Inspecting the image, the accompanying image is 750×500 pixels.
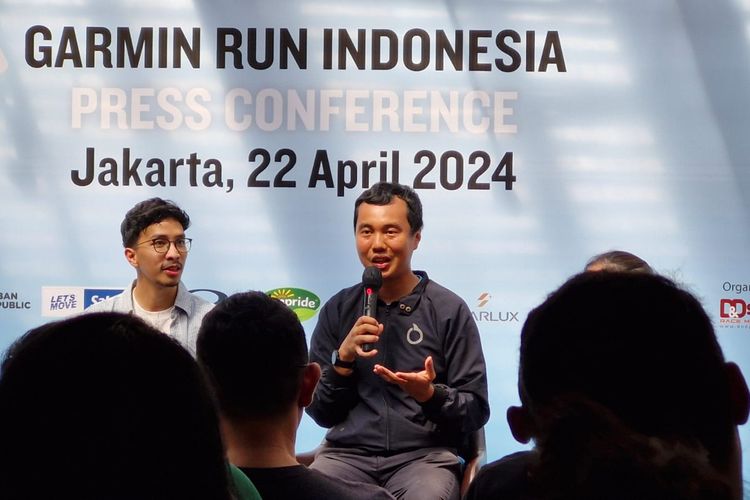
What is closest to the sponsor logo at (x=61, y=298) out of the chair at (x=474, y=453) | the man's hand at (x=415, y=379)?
the chair at (x=474, y=453)

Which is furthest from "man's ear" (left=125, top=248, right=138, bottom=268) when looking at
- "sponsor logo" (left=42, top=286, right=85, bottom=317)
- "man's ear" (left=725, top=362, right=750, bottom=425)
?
"man's ear" (left=725, top=362, right=750, bottom=425)

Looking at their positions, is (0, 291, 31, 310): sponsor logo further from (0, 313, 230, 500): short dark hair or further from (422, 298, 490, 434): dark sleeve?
(0, 313, 230, 500): short dark hair

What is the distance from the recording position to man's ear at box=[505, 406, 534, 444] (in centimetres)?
99

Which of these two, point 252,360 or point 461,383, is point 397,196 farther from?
point 252,360

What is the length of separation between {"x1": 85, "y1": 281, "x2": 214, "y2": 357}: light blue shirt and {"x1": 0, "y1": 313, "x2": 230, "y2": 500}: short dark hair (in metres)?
2.49

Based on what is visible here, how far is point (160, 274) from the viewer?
3.32m

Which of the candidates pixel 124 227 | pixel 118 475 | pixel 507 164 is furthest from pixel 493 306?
pixel 118 475

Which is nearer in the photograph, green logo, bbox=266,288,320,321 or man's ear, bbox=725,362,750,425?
man's ear, bbox=725,362,750,425

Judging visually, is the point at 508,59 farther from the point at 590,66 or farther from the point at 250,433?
the point at 250,433

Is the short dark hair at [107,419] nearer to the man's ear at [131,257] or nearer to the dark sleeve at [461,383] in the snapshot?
the dark sleeve at [461,383]

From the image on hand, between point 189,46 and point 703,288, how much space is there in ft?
7.43

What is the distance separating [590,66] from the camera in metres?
3.63

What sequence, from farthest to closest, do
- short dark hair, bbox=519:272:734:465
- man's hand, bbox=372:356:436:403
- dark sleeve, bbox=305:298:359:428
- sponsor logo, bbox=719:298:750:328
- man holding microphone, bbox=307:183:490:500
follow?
sponsor logo, bbox=719:298:750:328, dark sleeve, bbox=305:298:359:428, man holding microphone, bbox=307:183:490:500, man's hand, bbox=372:356:436:403, short dark hair, bbox=519:272:734:465

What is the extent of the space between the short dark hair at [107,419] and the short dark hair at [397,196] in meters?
2.37
